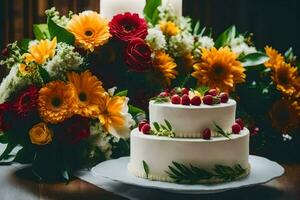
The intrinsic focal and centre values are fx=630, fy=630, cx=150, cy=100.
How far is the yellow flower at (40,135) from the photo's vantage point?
4.70 feet

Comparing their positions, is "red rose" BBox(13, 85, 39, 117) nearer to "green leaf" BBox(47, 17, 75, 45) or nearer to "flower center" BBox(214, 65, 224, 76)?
"green leaf" BBox(47, 17, 75, 45)

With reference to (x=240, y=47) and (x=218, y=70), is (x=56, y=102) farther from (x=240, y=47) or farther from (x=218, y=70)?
(x=240, y=47)

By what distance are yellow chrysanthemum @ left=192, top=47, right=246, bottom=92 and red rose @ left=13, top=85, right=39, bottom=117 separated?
1.51 ft

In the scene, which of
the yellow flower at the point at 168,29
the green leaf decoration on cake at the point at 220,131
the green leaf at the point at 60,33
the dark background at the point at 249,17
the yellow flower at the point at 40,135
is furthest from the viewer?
the dark background at the point at 249,17

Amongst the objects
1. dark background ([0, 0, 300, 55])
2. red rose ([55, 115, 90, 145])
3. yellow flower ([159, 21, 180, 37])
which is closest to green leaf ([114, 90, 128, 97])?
red rose ([55, 115, 90, 145])

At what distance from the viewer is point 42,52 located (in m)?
1.53

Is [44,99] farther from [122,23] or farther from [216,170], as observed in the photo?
[216,170]

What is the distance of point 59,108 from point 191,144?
1.14 ft

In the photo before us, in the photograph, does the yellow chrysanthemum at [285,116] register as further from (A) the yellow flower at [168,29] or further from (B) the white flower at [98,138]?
(B) the white flower at [98,138]

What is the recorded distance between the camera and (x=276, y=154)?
169 centimetres

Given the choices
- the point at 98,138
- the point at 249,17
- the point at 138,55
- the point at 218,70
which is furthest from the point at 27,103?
the point at 249,17

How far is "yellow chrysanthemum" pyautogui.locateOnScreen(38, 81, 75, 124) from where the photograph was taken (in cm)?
143

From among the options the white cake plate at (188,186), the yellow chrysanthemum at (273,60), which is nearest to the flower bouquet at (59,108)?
the white cake plate at (188,186)

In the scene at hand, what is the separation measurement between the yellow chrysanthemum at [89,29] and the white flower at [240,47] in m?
0.43
